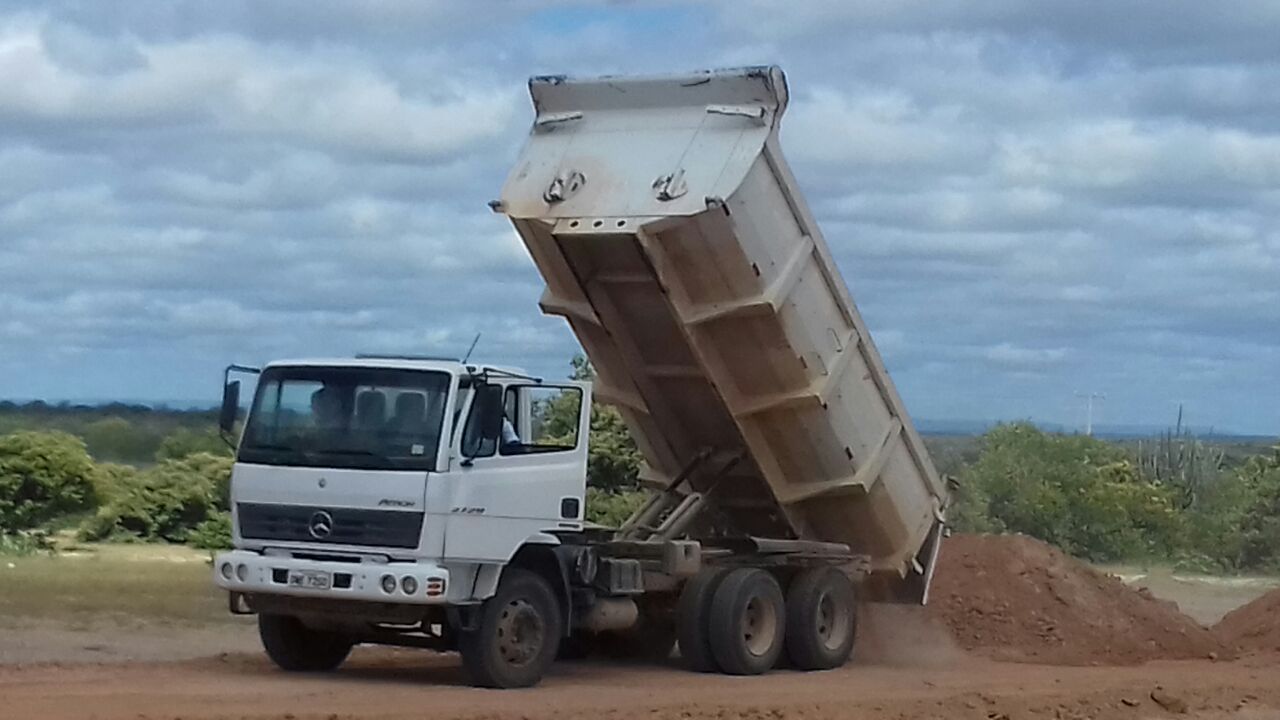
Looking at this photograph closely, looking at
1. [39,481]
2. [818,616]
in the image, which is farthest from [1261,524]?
[818,616]

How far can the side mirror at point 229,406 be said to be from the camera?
1477 centimetres

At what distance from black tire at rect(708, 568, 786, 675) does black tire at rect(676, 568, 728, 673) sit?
0.17 ft

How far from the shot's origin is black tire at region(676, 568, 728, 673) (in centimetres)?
1670

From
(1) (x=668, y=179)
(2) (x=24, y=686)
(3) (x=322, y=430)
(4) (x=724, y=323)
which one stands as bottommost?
(2) (x=24, y=686)

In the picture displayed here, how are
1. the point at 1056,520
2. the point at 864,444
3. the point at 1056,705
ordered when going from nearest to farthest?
1. the point at 1056,705
2. the point at 864,444
3. the point at 1056,520

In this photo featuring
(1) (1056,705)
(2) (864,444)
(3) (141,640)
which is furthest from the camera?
(3) (141,640)

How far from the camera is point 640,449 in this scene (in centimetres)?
1819

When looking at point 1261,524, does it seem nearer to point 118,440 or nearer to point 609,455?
point 609,455

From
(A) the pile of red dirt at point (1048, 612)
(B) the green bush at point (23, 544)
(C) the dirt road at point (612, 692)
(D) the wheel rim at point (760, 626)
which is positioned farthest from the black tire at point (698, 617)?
(B) the green bush at point (23, 544)

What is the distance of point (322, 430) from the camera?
48.6 feet

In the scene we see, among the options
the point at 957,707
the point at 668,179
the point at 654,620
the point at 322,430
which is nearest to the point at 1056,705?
the point at 957,707

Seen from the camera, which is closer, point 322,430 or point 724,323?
point 322,430

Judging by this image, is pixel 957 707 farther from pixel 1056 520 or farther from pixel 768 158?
pixel 1056 520

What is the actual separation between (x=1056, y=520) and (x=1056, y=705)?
843 inches
